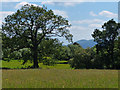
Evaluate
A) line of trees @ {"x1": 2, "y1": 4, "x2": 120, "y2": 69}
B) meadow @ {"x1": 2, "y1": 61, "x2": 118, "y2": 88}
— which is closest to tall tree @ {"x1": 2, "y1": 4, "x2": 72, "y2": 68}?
line of trees @ {"x1": 2, "y1": 4, "x2": 120, "y2": 69}

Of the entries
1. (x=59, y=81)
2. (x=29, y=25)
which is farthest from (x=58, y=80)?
(x=29, y=25)

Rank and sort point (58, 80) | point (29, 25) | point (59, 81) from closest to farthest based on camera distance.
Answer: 1. point (59, 81)
2. point (58, 80)
3. point (29, 25)

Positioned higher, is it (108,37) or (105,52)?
(108,37)

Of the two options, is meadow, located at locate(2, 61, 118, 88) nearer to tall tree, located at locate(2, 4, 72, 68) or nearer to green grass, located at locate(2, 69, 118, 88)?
green grass, located at locate(2, 69, 118, 88)

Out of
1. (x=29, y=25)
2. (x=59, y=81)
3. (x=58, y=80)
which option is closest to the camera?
(x=59, y=81)

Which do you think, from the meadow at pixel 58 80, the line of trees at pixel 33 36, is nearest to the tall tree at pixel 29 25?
the line of trees at pixel 33 36

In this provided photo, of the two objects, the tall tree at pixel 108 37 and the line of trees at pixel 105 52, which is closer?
the line of trees at pixel 105 52

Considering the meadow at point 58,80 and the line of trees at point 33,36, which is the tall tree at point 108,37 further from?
the meadow at point 58,80

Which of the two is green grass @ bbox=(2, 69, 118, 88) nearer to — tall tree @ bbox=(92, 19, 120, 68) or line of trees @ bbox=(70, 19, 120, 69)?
line of trees @ bbox=(70, 19, 120, 69)

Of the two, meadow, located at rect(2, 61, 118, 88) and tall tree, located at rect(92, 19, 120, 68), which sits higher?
tall tree, located at rect(92, 19, 120, 68)

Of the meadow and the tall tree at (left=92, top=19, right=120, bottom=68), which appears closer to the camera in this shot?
the meadow

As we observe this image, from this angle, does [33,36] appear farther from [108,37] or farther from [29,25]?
[108,37]

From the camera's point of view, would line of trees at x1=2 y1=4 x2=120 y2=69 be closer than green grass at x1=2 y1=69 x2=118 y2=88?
No

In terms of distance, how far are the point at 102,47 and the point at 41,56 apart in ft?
49.3
